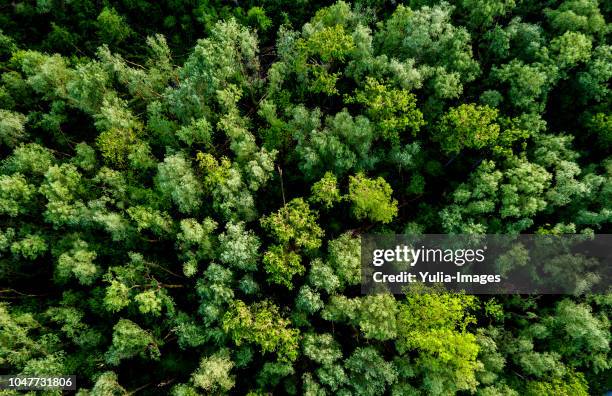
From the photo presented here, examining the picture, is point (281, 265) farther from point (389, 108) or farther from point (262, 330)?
point (389, 108)

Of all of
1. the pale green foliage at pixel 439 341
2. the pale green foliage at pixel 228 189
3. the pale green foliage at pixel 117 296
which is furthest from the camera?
the pale green foliage at pixel 228 189

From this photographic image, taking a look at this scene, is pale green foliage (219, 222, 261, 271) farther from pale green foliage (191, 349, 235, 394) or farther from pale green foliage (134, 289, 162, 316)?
pale green foliage (191, 349, 235, 394)

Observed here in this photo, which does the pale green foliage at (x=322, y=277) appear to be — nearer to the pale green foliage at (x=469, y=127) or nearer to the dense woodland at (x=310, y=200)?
the dense woodland at (x=310, y=200)

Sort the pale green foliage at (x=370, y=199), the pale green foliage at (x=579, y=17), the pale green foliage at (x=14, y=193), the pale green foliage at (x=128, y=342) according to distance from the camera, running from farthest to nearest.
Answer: the pale green foliage at (x=579, y=17) < the pale green foliage at (x=14, y=193) < the pale green foliage at (x=370, y=199) < the pale green foliage at (x=128, y=342)

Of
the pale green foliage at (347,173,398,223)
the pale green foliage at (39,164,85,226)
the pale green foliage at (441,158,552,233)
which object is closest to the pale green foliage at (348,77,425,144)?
the pale green foliage at (347,173,398,223)

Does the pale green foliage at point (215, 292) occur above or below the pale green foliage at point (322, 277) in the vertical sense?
below

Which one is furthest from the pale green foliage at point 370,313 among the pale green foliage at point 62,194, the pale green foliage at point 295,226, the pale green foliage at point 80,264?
the pale green foliage at point 62,194

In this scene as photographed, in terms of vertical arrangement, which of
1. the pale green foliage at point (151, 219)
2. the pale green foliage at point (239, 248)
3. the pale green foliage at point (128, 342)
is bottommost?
the pale green foliage at point (128, 342)
